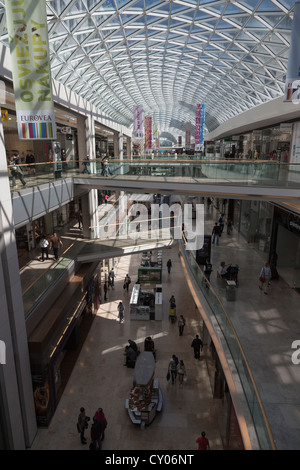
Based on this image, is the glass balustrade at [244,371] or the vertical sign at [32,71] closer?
the glass balustrade at [244,371]

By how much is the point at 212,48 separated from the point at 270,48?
803 cm

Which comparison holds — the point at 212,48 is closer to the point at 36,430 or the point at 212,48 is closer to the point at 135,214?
the point at 135,214

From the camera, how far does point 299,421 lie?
7.70 m

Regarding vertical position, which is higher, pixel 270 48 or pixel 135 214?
pixel 270 48

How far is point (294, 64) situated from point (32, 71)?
896 centimetres

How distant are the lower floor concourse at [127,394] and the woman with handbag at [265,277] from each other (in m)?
5.90

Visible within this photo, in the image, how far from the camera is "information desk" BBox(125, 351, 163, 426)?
1372 centimetres

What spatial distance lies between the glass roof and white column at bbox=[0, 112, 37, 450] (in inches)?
355

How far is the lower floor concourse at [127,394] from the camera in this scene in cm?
1308

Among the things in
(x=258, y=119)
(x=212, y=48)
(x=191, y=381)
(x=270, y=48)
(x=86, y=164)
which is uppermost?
(x=212, y=48)

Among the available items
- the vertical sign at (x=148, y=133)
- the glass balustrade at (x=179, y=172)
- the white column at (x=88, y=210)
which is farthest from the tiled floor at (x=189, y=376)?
the vertical sign at (x=148, y=133)

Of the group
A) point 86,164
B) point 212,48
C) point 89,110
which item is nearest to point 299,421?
point 86,164

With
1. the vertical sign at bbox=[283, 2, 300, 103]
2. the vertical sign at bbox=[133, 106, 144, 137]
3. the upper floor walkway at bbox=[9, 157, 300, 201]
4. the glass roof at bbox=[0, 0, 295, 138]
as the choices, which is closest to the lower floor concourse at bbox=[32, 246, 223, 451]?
the upper floor walkway at bbox=[9, 157, 300, 201]

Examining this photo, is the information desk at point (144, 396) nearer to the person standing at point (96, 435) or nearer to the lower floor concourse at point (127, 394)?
the lower floor concourse at point (127, 394)
